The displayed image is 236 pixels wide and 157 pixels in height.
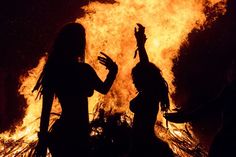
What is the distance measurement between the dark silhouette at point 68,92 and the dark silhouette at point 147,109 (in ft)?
1.19

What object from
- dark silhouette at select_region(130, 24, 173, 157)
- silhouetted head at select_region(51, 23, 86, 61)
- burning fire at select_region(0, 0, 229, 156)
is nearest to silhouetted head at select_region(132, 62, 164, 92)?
dark silhouette at select_region(130, 24, 173, 157)

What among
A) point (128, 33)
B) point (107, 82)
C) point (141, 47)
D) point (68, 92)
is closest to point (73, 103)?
point (68, 92)

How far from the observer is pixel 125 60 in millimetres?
7582

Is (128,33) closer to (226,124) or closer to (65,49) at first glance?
(65,49)

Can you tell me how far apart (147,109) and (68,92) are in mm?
858

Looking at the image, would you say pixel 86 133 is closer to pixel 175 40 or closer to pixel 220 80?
pixel 175 40

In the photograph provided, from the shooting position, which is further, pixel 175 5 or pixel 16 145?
pixel 175 5

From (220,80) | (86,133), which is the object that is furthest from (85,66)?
(220,80)

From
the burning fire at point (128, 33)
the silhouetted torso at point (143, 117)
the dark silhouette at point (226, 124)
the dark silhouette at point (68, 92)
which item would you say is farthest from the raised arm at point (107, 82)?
the burning fire at point (128, 33)

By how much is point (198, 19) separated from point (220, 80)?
5.62 feet

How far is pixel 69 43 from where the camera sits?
171 inches

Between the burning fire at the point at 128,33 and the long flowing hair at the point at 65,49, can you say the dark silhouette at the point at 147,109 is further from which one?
the burning fire at the point at 128,33

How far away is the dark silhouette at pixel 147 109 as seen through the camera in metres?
4.02

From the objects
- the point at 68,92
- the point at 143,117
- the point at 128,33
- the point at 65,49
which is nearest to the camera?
the point at 143,117
